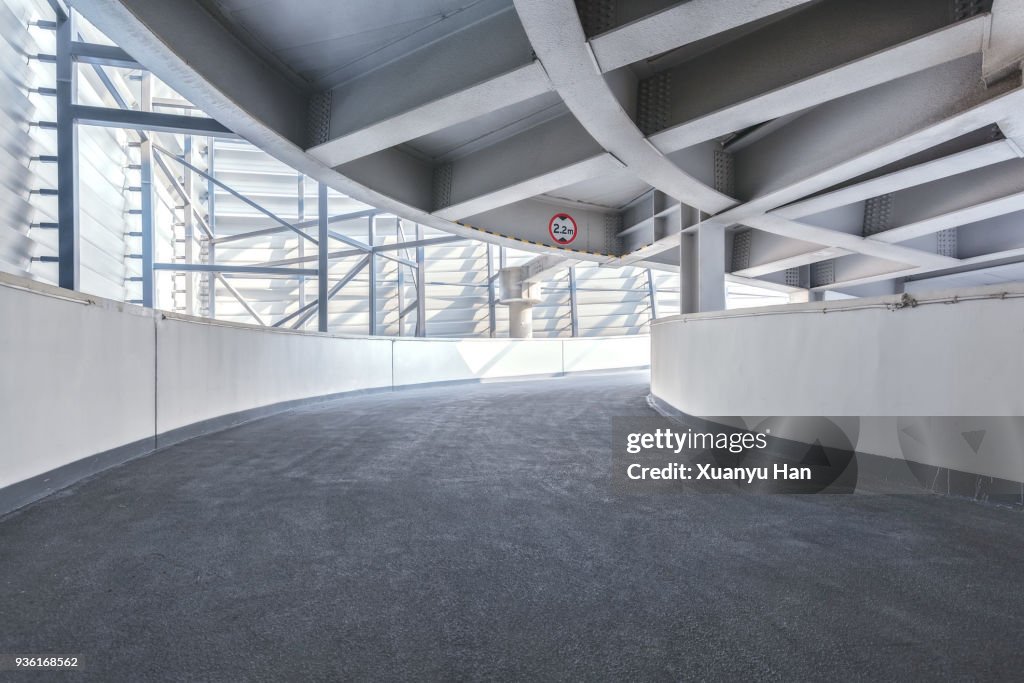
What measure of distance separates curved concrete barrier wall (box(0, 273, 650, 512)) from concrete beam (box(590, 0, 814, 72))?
421cm

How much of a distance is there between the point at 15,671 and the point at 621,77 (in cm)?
544

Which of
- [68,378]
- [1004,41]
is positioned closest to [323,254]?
[68,378]

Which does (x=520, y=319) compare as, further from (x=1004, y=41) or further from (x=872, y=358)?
(x=1004, y=41)

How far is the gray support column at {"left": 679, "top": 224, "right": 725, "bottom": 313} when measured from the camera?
8125mm

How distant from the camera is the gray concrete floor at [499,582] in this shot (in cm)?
176

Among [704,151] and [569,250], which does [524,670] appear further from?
→ [569,250]

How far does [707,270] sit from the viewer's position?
8.22 metres

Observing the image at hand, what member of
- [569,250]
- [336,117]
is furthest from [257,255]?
[336,117]

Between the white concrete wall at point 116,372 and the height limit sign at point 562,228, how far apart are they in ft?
15.9

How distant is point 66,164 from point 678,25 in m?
5.87

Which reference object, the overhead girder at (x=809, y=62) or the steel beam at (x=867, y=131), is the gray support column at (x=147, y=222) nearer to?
the overhead girder at (x=809, y=62)

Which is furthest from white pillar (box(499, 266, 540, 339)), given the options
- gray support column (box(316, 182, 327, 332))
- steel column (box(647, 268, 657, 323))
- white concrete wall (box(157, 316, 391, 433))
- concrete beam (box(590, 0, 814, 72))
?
concrete beam (box(590, 0, 814, 72))

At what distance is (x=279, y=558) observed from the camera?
103 inches

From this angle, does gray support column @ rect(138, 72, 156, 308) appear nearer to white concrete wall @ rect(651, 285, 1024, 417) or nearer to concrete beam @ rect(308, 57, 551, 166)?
concrete beam @ rect(308, 57, 551, 166)
